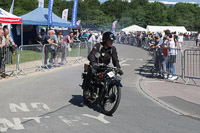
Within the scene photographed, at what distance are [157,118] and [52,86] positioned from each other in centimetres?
473

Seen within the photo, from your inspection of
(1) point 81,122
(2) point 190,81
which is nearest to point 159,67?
(2) point 190,81

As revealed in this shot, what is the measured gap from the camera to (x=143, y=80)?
13.2 metres

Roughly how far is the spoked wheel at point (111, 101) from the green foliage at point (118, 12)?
64.5 metres

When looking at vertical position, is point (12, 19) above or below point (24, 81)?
Answer: above

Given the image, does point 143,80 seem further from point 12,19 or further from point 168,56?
point 12,19

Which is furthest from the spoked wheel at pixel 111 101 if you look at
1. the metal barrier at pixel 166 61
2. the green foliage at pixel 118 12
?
the green foliage at pixel 118 12

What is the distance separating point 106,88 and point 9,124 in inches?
82.6

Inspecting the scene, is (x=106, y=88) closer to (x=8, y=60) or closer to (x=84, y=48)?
(x=8, y=60)

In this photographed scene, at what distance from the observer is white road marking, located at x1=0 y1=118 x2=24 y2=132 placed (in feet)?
19.3

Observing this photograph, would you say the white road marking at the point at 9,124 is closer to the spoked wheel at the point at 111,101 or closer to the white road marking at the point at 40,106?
the white road marking at the point at 40,106

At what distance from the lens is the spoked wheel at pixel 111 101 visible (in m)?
6.76

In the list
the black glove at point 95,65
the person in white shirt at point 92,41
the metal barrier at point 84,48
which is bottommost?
the black glove at point 95,65

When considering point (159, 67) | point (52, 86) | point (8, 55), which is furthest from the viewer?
point (159, 67)

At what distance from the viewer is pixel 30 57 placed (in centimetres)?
1383
